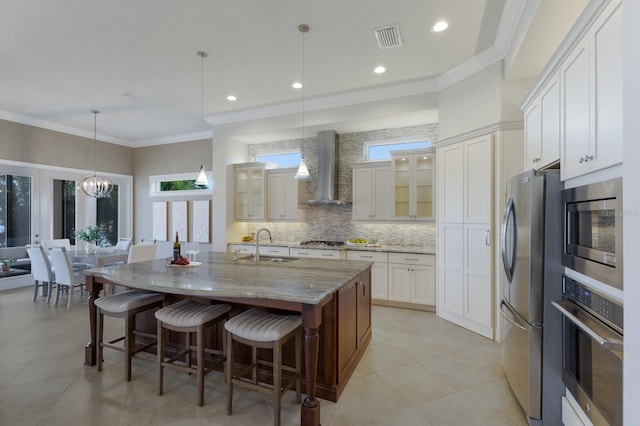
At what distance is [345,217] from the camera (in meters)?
5.52

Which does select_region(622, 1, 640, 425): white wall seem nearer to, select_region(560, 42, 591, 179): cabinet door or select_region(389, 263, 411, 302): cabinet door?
select_region(560, 42, 591, 179): cabinet door

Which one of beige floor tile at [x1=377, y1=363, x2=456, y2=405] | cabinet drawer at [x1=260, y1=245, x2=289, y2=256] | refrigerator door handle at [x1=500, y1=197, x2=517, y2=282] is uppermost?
refrigerator door handle at [x1=500, y1=197, x2=517, y2=282]

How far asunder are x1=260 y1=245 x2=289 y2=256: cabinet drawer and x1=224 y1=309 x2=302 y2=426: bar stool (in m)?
3.01

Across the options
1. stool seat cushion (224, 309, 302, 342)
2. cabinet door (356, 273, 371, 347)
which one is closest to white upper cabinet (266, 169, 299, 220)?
cabinet door (356, 273, 371, 347)

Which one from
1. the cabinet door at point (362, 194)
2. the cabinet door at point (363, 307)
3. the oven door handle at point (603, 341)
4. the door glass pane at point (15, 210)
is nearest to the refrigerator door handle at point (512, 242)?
the oven door handle at point (603, 341)

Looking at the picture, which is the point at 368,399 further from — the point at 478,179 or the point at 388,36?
the point at 388,36

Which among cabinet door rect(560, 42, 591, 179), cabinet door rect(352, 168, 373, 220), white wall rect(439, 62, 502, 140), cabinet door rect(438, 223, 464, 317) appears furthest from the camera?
cabinet door rect(352, 168, 373, 220)

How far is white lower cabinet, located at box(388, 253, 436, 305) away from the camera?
14.1 ft

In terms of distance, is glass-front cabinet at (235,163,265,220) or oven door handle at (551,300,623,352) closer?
oven door handle at (551,300,623,352)

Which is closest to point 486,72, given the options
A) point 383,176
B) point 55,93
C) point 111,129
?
point 383,176

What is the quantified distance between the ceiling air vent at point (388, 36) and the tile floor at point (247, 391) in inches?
127

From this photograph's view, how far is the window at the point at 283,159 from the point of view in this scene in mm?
6051

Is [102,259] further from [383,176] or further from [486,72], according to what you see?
[486,72]

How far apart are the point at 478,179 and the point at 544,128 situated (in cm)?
130
